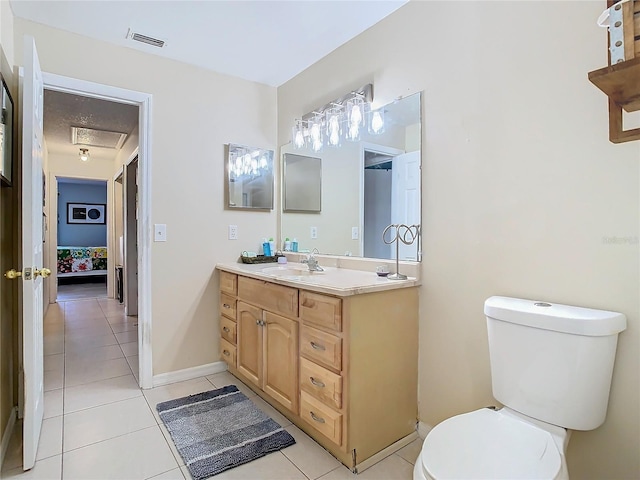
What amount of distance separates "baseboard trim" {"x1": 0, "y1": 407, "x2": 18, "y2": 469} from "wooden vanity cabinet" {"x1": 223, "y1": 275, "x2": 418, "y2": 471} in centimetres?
125

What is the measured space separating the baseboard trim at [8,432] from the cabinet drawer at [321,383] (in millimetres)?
1398

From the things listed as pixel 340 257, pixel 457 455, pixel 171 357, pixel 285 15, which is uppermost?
pixel 285 15

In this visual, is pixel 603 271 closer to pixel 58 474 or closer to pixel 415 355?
pixel 415 355

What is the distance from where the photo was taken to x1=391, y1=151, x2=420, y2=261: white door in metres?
1.91

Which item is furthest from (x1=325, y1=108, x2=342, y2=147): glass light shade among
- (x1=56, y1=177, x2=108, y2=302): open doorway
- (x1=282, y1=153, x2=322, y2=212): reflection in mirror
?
(x1=56, y1=177, x2=108, y2=302): open doorway

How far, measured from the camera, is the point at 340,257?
7.85 feet

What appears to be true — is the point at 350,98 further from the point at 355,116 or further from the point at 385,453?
the point at 385,453

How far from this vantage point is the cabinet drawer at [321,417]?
158 cm

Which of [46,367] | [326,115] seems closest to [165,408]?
[46,367]

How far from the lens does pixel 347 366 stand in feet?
5.06

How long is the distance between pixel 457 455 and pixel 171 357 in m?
2.14

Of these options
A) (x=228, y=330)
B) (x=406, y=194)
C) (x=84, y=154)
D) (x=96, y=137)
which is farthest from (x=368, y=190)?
(x=84, y=154)

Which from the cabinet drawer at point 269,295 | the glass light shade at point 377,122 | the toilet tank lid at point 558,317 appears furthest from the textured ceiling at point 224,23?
the toilet tank lid at point 558,317

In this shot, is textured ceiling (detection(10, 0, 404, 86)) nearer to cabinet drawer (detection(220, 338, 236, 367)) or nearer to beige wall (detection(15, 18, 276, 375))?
beige wall (detection(15, 18, 276, 375))
